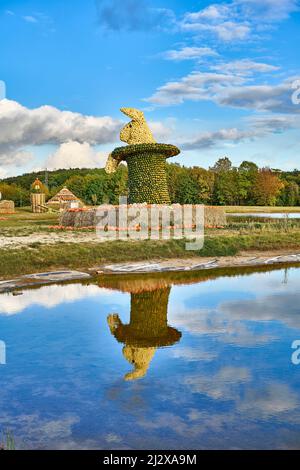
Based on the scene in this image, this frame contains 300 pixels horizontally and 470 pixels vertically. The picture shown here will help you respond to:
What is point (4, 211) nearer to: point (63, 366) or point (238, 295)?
point (238, 295)

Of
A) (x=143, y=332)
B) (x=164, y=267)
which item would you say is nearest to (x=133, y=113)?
(x=164, y=267)

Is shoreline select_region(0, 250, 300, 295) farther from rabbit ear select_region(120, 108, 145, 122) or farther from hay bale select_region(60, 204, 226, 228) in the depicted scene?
rabbit ear select_region(120, 108, 145, 122)

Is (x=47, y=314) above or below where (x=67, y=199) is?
below

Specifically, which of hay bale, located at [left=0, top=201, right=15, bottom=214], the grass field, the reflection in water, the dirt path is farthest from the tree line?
the reflection in water

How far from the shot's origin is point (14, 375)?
7.21m

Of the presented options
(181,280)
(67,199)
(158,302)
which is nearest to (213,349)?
(158,302)

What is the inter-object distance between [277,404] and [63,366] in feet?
10.3

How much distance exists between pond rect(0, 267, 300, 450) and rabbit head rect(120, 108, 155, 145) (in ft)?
58.1

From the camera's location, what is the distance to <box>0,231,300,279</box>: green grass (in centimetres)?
1694

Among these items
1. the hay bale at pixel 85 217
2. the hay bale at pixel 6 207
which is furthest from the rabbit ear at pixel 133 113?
the hay bale at pixel 6 207

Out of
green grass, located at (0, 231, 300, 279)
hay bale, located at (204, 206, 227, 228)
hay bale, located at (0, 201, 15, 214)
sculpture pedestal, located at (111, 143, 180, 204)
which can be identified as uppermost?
sculpture pedestal, located at (111, 143, 180, 204)

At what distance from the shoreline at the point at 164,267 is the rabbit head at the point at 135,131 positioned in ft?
35.1

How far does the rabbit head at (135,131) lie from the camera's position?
2925cm
